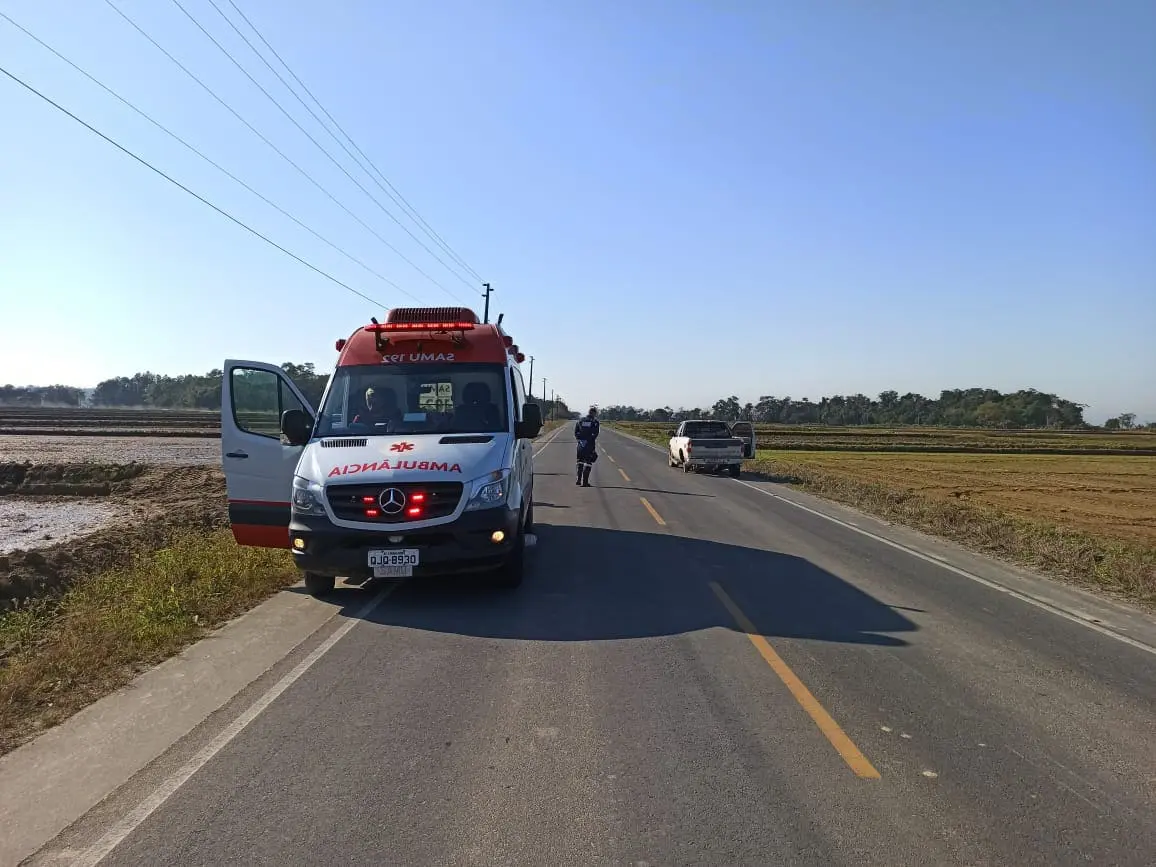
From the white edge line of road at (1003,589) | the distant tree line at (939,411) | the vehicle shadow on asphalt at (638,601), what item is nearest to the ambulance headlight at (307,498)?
the vehicle shadow on asphalt at (638,601)

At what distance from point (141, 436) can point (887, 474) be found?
41.2 meters

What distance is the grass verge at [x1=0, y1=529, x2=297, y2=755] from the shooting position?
16.8ft

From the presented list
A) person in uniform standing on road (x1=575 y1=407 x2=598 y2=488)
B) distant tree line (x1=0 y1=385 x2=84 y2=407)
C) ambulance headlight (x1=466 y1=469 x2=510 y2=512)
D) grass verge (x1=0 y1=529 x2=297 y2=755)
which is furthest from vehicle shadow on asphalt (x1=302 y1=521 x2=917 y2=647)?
distant tree line (x1=0 y1=385 x2=84 y2=407)

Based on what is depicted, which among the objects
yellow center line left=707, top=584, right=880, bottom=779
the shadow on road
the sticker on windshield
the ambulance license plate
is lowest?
yellow center line left=707, top=584, right=880, bottom=779

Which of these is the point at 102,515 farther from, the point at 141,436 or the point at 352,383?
the point at 141,436

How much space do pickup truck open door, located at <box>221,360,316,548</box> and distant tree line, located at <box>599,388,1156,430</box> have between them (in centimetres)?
12397

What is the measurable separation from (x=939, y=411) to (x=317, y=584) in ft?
587

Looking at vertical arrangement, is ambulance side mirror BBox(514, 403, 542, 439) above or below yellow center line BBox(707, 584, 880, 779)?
above

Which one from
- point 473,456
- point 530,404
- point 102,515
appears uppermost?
point 530,404

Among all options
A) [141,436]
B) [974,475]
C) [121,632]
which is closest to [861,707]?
[121,632]

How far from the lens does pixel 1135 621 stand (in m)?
7.81

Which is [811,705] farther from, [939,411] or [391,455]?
[939,411]

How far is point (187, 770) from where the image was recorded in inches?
158

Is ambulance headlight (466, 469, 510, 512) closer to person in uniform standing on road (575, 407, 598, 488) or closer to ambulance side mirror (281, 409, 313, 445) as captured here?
ambulance side mirror (281, 409, 313, 445)
